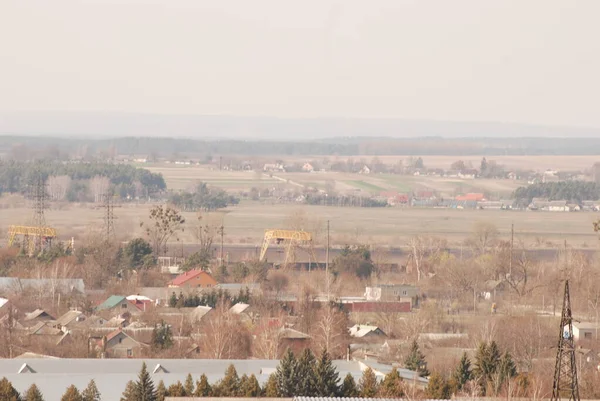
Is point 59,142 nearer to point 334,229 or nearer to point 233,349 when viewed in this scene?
point 334,229

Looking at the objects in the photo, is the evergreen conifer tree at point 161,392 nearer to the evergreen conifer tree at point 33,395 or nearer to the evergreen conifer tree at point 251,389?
the evergreen conifer tree at point 251,389

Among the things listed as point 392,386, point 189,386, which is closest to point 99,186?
point 189,386

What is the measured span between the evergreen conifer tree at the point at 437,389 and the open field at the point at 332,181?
62.1m

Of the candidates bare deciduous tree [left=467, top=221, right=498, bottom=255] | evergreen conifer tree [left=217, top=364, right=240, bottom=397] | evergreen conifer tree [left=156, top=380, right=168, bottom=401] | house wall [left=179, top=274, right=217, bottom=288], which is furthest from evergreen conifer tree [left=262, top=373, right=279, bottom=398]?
bare deciduous tree [left=467, top=221, right=498, bottom=255]

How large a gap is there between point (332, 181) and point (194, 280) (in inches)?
2195

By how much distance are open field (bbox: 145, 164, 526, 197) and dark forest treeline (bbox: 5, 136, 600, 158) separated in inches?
262

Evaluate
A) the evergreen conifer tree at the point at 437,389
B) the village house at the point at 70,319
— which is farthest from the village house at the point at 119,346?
the evergreen conifer tree at the point at 437,389

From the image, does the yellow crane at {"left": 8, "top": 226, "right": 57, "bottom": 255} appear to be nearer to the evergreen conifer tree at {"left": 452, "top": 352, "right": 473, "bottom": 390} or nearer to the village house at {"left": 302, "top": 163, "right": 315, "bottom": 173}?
the evergreen conifer tree at {"left": 452, "top": 352, "right": 473, "bottom": 390}

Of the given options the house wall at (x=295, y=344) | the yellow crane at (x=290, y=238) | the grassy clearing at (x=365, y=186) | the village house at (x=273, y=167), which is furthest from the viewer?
the village house at (x=273, y=167)

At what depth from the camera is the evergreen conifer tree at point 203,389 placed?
21266 millimetres

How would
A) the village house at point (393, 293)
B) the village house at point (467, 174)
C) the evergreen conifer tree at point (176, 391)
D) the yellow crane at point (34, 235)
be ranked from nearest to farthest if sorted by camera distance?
the evergreen conifer tree at point (176, 391) → the village house at point (393, 293) → the yellow crane at point (34, 235) → the village house at point (467, 174)

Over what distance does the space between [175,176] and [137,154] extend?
16.8 meters

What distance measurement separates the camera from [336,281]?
4122 centimetres

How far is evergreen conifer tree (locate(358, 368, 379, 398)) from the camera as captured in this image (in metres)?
21.4
